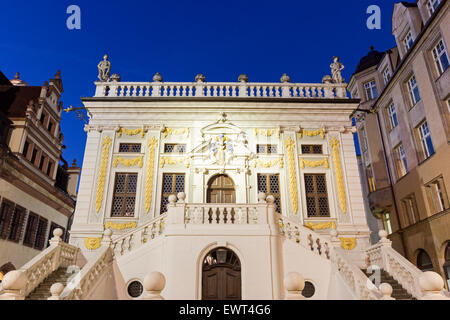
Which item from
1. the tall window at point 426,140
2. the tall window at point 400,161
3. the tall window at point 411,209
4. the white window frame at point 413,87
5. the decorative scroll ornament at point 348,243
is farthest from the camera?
the tall window at point 400,161

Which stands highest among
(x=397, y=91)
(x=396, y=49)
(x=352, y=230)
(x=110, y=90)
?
(x=396, y=49)

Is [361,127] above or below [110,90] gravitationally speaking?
above

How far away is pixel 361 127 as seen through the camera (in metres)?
26.3

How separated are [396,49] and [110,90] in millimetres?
20554

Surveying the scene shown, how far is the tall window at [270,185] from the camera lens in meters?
15.2

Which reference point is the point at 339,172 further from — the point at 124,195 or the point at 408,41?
the point at 408,41

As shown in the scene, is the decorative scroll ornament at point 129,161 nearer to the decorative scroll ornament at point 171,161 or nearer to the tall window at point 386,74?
the decorative scroll ornament at point 171,161

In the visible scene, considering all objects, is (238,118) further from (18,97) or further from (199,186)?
(18,97)

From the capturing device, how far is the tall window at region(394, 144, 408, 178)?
68.8 ft

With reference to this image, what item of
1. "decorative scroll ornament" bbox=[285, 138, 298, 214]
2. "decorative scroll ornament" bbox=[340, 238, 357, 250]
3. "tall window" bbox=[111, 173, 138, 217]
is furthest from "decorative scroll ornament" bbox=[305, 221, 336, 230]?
"tall window" bbox=[111, 173, 138, 217]

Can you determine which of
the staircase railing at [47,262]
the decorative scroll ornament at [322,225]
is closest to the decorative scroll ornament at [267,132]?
the decorative scroll ornament at [322,225]

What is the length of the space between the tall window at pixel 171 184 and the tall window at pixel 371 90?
60.6 feet
